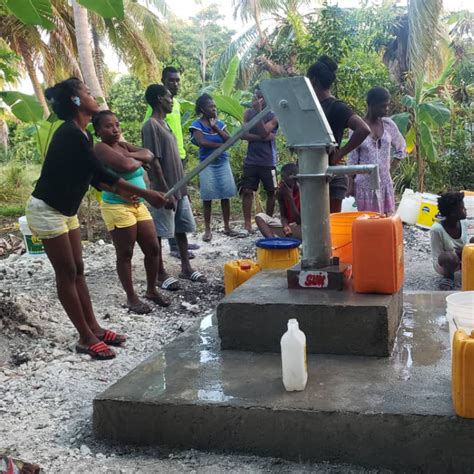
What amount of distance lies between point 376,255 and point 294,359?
0.76 m

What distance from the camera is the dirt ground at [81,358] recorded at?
246 centimetres

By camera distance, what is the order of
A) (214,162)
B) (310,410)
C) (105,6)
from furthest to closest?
(214,162)
(105,6)
(310,410)

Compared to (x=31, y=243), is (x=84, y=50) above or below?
above

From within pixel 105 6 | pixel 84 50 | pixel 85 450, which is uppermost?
pixel 84 50

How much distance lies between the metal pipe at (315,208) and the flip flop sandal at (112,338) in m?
1.40

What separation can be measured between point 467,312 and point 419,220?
4.98 m

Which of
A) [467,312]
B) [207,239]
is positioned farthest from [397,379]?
[207,239]

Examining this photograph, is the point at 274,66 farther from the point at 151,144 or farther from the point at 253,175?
the point at 151,144

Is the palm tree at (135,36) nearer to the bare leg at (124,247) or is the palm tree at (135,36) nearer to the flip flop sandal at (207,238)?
the flip flop sandal at (207,238)

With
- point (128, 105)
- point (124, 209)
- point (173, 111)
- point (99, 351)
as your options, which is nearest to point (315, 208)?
point (99, 351)

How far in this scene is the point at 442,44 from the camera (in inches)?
666

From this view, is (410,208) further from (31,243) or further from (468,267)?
(31,243)

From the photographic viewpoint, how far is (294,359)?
101 inches

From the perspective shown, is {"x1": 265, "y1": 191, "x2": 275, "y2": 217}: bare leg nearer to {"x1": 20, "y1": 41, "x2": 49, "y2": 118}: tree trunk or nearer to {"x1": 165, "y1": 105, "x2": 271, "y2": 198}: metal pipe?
{"x1": 165, "y1": 105, "x2": 271, "y2": 198}: metal pipe
